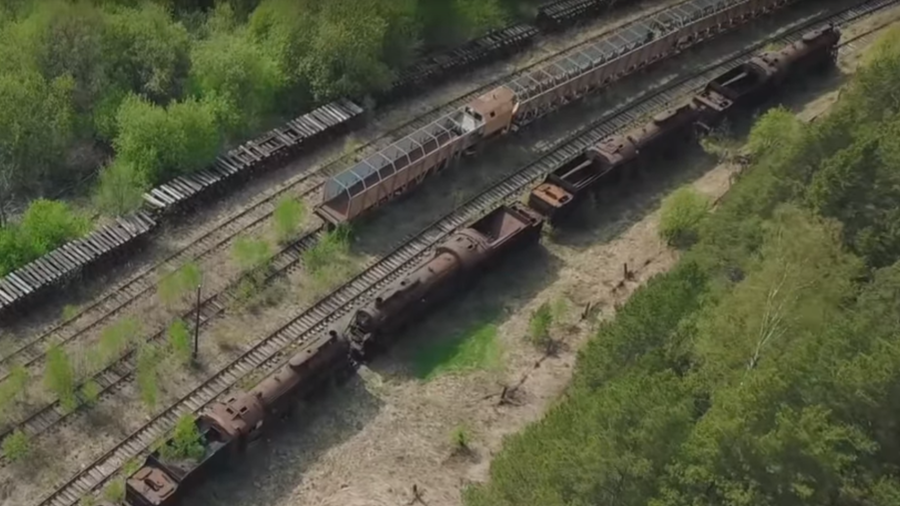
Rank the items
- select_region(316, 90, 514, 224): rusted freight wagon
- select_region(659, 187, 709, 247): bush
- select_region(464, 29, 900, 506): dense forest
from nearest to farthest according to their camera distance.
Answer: select_region(464, 29, 900, 506): dense forest < select_region(316, 90, 514, 224): rusted freight wagon < select_region(659, 187, 709, 247): bush

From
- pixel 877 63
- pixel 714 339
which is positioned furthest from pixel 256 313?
pixel 877 63

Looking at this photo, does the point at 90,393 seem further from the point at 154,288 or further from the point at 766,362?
the point at 766,362

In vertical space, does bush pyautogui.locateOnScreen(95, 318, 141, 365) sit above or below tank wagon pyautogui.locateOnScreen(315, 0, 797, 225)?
below

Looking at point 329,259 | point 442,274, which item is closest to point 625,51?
point 442,274

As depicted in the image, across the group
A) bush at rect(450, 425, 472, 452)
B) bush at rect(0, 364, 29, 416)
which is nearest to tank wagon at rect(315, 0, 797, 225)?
bush at rect(450, 425, 472, 452)

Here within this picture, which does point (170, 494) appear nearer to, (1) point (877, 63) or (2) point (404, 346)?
(2) point (404, 346)

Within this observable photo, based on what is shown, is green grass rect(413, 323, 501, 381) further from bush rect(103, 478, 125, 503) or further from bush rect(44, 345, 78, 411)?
bush rect(44, 345, 78, 411)
